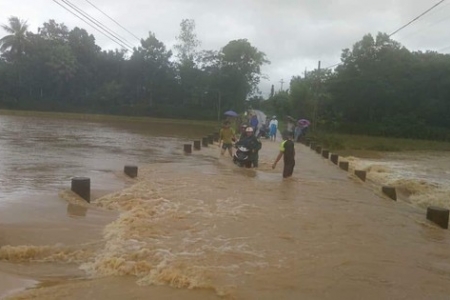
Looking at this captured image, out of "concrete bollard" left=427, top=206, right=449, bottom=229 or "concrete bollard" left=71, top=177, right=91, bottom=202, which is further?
"concrete bollard" left=427, top=206, right=449, bottom=229

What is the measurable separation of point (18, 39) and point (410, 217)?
6471 centimetres

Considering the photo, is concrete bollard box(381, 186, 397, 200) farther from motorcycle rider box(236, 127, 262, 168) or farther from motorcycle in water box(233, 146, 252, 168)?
motorcycle in water box(233, 146, 252, 168)

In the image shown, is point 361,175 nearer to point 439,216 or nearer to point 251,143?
point 251,143

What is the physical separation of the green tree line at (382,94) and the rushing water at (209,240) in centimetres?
4232

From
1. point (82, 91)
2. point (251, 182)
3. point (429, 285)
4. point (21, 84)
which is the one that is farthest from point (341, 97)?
point (429, 285)

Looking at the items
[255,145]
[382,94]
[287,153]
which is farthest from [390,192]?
[382,94]

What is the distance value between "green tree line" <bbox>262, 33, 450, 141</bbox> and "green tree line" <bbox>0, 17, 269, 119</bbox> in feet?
29.2

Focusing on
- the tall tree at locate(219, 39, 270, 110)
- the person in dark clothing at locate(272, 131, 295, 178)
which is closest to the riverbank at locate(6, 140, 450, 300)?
the person in dark clothing at locate(272, 131, 295, 178)

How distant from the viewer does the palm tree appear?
2554 inches

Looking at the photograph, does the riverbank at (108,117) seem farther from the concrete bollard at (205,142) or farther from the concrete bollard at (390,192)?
the concrete bollard at (390,192)

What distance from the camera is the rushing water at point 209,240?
5613 mm

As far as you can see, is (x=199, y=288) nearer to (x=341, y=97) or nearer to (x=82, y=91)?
(x=341, y=97)

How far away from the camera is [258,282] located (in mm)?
5762

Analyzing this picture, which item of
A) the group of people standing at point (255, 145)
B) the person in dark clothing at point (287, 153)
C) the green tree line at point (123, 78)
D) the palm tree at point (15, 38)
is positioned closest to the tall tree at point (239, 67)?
the green tree line at point (123, 78)
